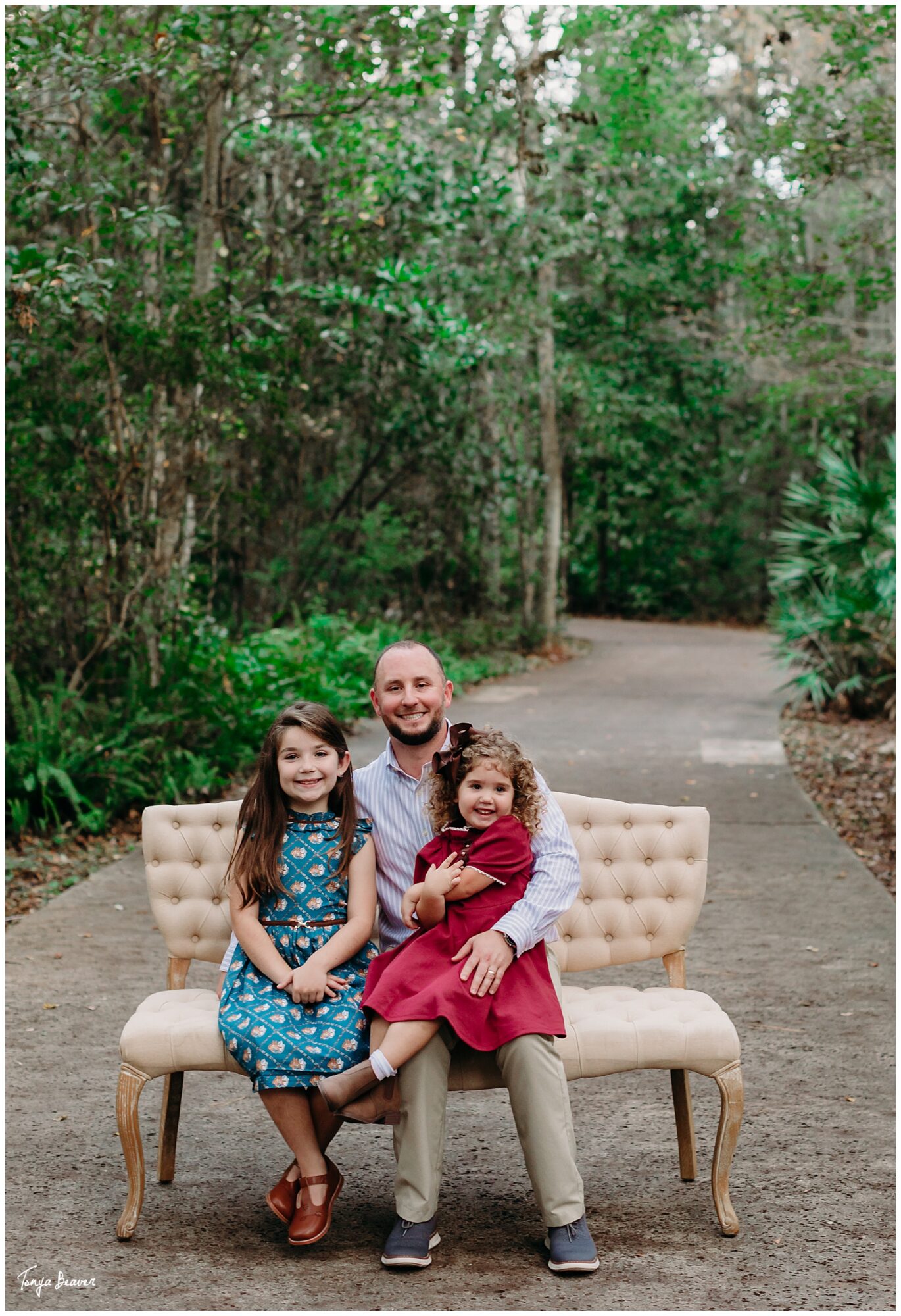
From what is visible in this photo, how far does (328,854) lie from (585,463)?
2348cm

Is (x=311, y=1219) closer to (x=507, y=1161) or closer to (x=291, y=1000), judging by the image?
(x=291, y=1000)

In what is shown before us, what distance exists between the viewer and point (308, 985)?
334 cm

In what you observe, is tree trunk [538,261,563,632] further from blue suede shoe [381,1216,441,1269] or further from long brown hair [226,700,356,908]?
blue suede shoe [381,1216,441,1269]

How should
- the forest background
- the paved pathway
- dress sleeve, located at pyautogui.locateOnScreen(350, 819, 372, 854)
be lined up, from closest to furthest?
the paved pathway, dress sleeve, located at pyautogui.locateOnScreen(350, 819, 372, 854), the forest background

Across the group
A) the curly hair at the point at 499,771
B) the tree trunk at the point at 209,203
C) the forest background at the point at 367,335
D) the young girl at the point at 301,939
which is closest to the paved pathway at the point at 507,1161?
the young girl at the point at 301,939

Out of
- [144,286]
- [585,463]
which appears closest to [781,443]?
[585,463]

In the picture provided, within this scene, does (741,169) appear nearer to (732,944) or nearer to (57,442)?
(57,442)

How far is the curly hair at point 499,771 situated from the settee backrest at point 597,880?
0.38 meters

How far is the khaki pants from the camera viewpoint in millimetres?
3137

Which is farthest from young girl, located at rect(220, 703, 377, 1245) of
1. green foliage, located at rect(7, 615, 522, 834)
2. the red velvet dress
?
green foliage, located at rect(7, 615, 522, 834)

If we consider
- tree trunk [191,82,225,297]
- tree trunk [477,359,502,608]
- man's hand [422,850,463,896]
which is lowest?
man's hand [422,850,463,896]

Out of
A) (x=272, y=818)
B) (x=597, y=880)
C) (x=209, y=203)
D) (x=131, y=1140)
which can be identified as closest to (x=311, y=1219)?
(x=131, y=1140)

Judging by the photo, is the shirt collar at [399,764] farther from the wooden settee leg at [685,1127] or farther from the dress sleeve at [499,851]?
the wooden settee leg at [685,1127]

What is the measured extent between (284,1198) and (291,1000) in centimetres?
46
